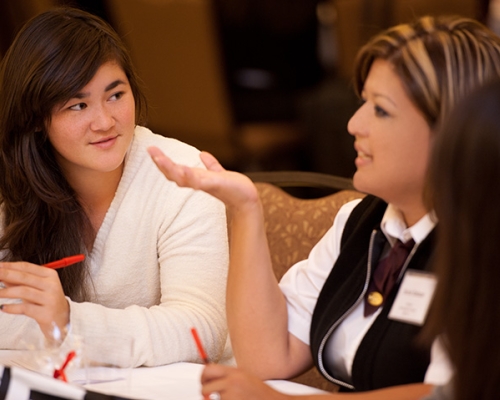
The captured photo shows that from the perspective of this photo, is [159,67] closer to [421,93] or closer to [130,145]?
[130,145]

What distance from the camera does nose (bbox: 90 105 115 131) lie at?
6.18 feet

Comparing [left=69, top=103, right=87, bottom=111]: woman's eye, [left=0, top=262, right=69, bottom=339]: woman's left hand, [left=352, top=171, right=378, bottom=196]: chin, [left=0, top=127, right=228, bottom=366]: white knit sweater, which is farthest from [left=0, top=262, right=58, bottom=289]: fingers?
[left=352, top=171, right=378, bottom=196]: chin

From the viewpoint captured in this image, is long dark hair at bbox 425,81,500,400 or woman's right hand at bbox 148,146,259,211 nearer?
long dark hair at bbox 425,81,500,400

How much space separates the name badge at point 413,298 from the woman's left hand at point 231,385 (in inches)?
10.6

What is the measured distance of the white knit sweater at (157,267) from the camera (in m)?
1.77

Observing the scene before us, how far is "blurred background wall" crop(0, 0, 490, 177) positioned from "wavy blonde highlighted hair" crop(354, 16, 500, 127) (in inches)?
100

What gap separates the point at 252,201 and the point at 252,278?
16 centimetres

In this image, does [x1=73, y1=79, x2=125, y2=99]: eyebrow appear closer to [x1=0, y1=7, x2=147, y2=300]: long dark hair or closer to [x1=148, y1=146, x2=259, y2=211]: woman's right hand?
[x1=0, y1=7, x2=147, y2=300]: long dark hair

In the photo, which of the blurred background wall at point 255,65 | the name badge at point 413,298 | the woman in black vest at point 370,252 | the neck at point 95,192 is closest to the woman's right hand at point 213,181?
the woman in black vest at point 370,252

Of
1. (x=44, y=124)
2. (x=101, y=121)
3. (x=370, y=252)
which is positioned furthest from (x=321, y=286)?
(x=44, y=124)

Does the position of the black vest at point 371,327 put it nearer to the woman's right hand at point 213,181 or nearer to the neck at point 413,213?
the neck at point 413,213

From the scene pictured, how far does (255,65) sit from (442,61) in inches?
150

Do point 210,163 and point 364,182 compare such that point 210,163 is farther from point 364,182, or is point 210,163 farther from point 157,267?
point 157,267

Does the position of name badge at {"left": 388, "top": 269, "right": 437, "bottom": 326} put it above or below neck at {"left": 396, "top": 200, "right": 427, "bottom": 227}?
below
